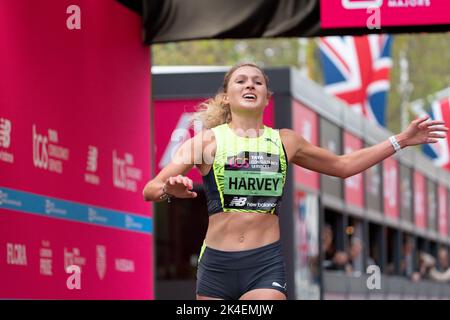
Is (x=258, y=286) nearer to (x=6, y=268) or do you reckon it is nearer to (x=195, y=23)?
(x=6, y=268)

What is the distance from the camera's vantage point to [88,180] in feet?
35.4

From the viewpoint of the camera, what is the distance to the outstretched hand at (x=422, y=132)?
25.1 ft

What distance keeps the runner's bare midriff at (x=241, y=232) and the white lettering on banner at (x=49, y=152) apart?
265 centimetres

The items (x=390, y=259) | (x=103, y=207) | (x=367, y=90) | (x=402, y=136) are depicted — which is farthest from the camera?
(x=390, y=259)

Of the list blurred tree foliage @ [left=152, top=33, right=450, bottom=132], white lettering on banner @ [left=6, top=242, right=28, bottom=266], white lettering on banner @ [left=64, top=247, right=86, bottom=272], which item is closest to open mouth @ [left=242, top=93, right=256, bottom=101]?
white lettering on banner @ [left=6, top=242, right=28, bottom=266]

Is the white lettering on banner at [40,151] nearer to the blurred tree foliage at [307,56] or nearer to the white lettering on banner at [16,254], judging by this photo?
the white lettering on banner at [16,254]

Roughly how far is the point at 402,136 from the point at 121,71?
4.63m

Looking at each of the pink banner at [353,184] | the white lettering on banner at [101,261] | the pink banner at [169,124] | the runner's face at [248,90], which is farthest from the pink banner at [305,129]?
the runner's face at [248,90]

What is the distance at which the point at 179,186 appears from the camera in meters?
6.71

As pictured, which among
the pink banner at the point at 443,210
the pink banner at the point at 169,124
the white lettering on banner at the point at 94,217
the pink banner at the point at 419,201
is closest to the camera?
the white lettering on banner at the point at 94,217

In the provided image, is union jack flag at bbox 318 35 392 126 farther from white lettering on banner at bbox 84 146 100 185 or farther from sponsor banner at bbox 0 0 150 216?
white lettering on banner at bbox 84 146 100 185

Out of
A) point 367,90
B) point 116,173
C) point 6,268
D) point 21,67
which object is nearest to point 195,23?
point 116,173

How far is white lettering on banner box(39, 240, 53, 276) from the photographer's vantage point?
957cm

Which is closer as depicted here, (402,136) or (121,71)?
(402,136)
